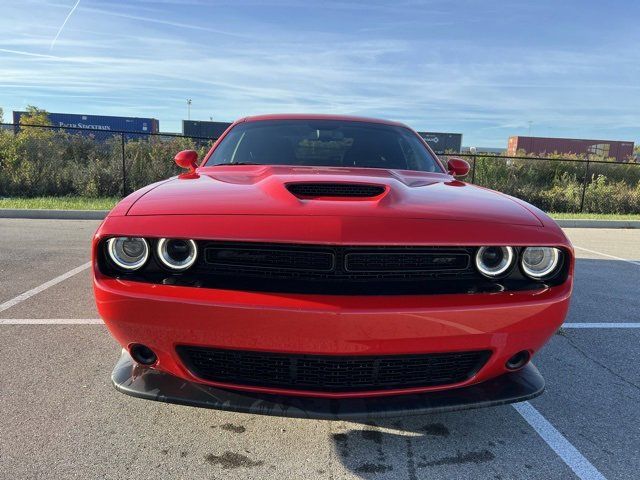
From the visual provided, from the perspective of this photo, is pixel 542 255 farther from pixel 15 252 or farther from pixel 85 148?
pixel 85 148

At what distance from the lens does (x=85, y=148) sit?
1359 cm

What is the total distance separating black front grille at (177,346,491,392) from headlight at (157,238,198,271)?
338 millimetres

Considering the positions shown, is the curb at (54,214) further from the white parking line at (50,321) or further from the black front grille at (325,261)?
the black front grille at (325,261)

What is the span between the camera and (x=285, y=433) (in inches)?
89.4

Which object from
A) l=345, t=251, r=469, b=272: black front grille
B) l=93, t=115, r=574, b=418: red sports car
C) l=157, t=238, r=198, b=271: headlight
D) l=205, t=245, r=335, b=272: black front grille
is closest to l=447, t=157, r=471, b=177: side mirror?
l=93, t=115, r=574, b=418: red sports car

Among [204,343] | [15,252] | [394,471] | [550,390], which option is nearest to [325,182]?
[204,343]

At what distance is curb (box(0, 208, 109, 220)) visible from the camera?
9.17 metres

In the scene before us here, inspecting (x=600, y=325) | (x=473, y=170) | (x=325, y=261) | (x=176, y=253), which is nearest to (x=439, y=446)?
(x=325, y=261)

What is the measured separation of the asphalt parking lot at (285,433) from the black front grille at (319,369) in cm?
39

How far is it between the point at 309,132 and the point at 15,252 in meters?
4.46

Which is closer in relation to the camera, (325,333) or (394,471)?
(325,333)

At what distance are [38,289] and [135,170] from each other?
8.85 m

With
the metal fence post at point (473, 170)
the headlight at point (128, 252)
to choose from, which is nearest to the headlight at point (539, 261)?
the headlight at point (128, 252)

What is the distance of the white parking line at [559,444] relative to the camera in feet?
6.72
